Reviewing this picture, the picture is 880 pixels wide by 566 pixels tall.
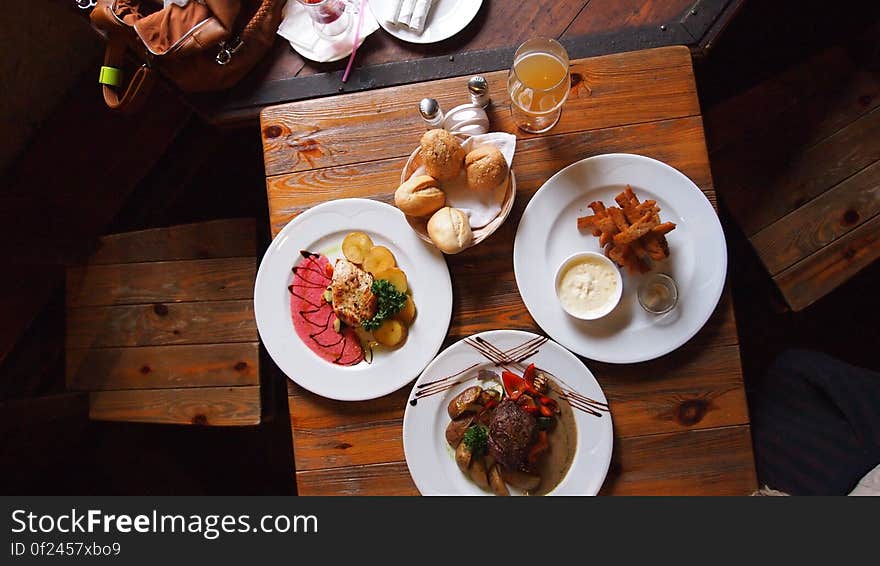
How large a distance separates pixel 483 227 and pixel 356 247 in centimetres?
37

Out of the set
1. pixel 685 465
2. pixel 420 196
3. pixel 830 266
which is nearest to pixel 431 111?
pixel 420 196

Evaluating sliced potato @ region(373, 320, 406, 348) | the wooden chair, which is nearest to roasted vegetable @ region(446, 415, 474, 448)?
sliced potato @ region(373, 320, 406, 348)

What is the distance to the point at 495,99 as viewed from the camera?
1923 mm

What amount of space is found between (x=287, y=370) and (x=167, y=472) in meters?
1.04

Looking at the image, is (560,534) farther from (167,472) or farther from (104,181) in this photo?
(104,181)

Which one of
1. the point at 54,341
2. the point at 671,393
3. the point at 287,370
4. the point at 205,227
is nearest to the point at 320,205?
the point at 287,370

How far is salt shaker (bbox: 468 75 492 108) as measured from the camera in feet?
6.00

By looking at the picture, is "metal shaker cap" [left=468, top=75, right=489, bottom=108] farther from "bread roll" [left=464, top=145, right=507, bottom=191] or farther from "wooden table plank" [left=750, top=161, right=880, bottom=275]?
"wooden table plank" [left=750, top=161, right=880, bottom=275]

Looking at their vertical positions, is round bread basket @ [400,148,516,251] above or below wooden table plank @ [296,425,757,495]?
above

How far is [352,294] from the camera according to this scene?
1846mm

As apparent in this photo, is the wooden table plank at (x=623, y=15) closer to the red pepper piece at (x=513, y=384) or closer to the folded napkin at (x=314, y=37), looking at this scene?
the folded napkin at (x=314, y=37)

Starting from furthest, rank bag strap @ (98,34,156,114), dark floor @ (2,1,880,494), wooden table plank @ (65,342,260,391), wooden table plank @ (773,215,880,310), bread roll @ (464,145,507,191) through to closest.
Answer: dark floor @ (2,1,880,494) → wooden table plank @ (65,342,260,391) → wooden table plank @ (773,215,880,310) → bag strap @ (98,34,156,114) → bread roll @ (464,145,507,191)

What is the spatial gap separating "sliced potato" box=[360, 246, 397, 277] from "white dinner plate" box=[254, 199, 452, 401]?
33 mm

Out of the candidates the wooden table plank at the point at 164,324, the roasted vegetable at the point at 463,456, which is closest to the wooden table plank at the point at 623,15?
the roasted vegetable at the point at 463,456
